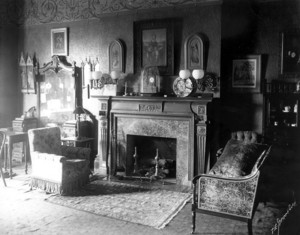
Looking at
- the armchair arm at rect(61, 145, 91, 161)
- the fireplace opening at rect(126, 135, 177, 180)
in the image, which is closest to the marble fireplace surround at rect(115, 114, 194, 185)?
the fireplace opening at rect(126, 135, 177, 180)

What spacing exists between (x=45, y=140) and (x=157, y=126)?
2009mm

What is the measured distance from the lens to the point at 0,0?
837 cm

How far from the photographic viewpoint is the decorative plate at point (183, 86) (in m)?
6.19

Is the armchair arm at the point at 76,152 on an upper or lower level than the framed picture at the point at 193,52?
lower

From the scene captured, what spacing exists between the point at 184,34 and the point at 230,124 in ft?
6.02

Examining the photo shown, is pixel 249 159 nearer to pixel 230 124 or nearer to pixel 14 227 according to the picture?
pixel 230 124

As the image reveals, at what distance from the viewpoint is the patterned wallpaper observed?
6677mm

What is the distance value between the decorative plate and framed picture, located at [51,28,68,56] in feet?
9.54

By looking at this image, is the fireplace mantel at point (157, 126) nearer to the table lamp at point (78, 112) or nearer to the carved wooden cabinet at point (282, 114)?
the table lamp at point (78, 112)

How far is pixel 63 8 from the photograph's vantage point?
7.79 meters

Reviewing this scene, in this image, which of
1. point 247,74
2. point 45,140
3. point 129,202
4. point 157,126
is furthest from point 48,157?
point 247,74

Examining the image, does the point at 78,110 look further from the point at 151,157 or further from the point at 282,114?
the point at 282,114

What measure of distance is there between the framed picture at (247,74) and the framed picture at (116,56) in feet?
7.09

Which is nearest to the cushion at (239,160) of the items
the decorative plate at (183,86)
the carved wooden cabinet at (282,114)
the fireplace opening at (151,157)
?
the carved wooden cabinet at (282,114)
